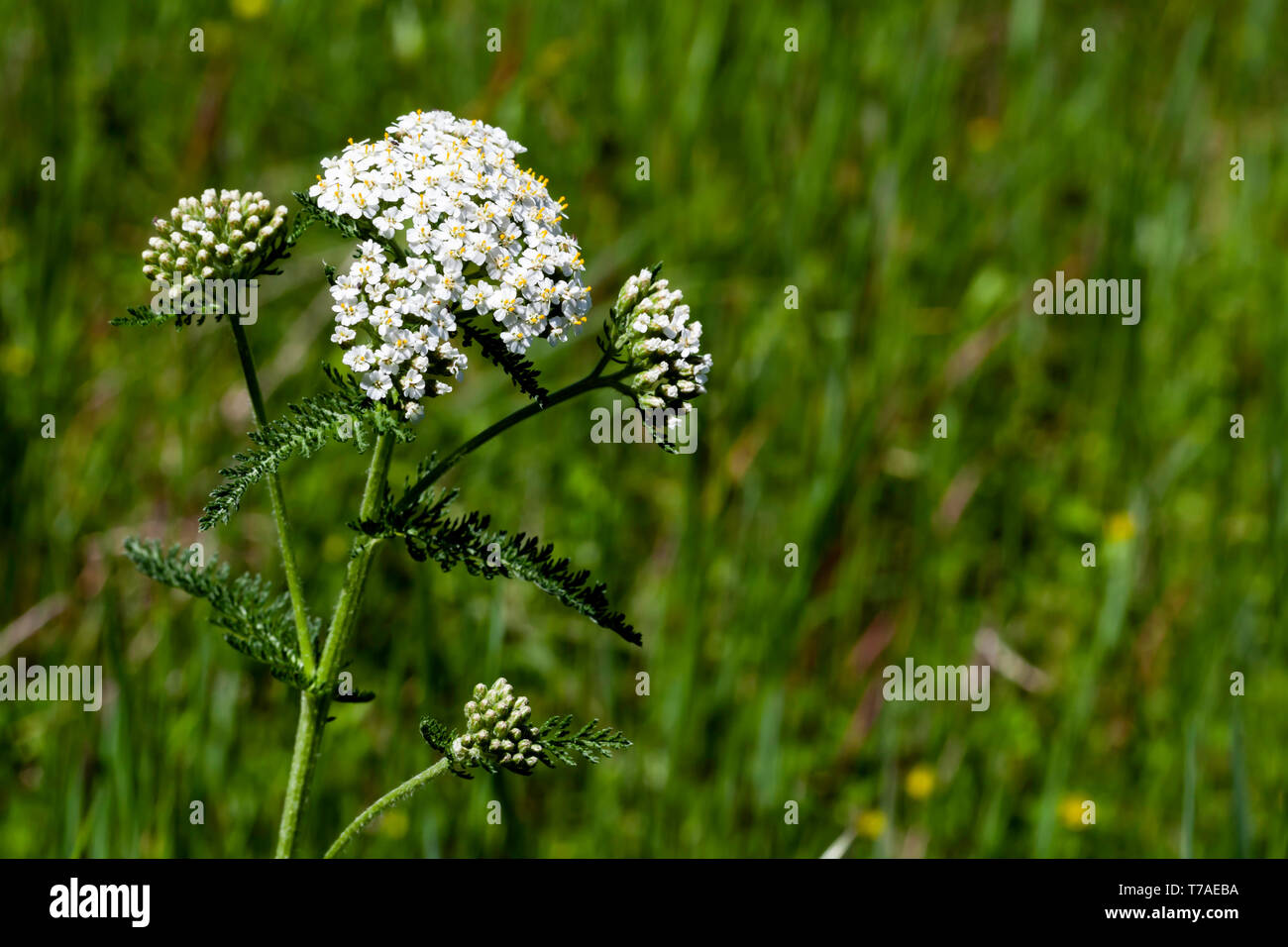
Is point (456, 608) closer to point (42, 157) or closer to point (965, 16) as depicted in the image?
point (42, 157)

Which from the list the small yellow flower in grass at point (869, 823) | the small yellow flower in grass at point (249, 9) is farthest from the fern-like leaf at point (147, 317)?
the small yellow flower in grass at point (249, 9)

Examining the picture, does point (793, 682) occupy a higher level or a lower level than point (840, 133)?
lower

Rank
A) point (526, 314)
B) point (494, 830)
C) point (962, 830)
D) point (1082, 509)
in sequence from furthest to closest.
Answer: point (1082, 509)
point (962, 830)
point (494, 830)
point (526, 314)

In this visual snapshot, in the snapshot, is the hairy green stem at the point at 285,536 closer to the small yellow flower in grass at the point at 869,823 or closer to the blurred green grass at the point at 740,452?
the blurred green grass at the point at 740,452

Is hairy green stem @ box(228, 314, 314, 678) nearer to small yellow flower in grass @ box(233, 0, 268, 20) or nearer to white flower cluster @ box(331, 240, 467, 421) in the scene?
white flower cluster @ box(331, 240, 467, 421)

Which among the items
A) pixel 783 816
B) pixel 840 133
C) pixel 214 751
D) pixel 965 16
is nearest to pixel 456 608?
pixel 214 751

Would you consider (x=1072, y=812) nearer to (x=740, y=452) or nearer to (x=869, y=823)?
(x=869, y=823)

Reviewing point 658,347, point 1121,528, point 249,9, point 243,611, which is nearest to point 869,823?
point 1121,528
